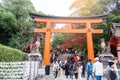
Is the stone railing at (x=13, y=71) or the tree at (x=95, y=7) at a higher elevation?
the tree at (x=95, y=7)

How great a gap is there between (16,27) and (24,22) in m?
2.00

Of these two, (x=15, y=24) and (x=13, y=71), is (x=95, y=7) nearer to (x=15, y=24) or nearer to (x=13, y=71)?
(x=15, y=24)

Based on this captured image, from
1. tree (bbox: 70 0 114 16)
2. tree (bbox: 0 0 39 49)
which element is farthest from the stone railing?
tree (bbox: 70 0 114 16)

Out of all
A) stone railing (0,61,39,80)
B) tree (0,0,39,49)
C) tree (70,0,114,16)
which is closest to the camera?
stone railing (0,61,39,80)

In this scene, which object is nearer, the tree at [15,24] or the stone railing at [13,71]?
the stone railing at [13,71]

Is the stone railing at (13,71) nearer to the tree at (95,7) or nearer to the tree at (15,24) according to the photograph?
the tree at (15,24)

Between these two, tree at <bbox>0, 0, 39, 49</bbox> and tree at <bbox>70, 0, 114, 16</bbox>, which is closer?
tree at <bbox>0, 0, 39, 49</bbox>

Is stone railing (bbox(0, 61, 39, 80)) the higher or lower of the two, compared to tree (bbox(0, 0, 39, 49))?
lower

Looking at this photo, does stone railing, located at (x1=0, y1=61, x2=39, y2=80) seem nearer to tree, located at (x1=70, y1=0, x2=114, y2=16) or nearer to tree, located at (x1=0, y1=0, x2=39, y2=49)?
tree, located at (x1=0, y1=0, x2=39, y2=49)

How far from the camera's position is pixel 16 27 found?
26.3 m

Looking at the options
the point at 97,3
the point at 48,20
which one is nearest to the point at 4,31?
the point at 48,20

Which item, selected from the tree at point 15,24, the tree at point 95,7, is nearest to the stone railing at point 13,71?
the tree at point 15,24

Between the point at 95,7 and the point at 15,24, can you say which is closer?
the point at 15,24

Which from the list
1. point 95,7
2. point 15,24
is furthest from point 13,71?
point 95,7
